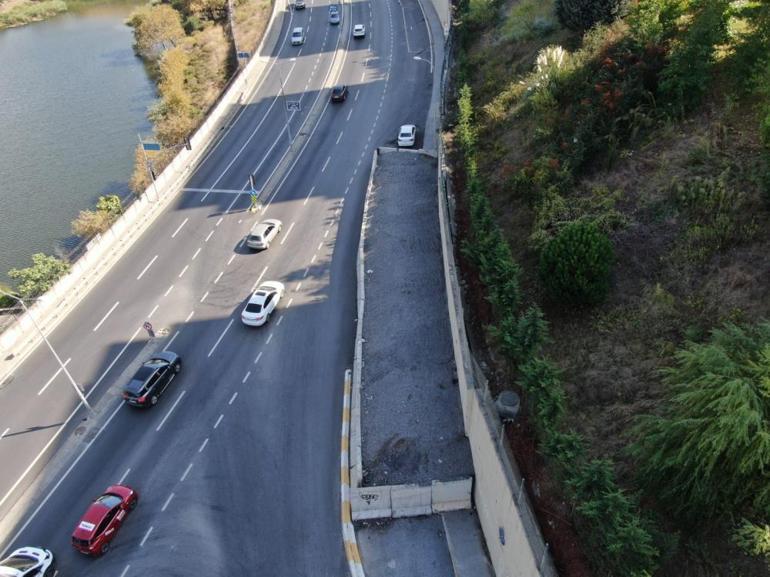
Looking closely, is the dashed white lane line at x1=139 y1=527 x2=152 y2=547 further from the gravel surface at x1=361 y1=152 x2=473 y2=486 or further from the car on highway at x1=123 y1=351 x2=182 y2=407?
the gravel surface at x1=361 y1=152 x2=473 y2=486

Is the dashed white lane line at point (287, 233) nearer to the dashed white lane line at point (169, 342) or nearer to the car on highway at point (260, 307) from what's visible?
the car on highway at point (260, 307)

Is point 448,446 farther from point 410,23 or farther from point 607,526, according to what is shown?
point 410,23

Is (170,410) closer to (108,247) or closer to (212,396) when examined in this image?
(212,396)

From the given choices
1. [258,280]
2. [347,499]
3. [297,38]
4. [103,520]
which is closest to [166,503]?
[103,520]

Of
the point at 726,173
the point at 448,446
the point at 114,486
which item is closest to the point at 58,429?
the point at 114,486

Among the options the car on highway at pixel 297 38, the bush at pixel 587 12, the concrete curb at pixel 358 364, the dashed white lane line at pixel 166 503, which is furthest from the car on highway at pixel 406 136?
the dashed white lane line at pixel 166 503

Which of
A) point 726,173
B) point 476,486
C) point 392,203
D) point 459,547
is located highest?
point 726,173

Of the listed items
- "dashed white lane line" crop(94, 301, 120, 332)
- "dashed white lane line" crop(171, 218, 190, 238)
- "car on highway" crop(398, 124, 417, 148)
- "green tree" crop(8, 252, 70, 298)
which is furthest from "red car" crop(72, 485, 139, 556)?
"car on highway" crop(398, 124, 417, 148)
